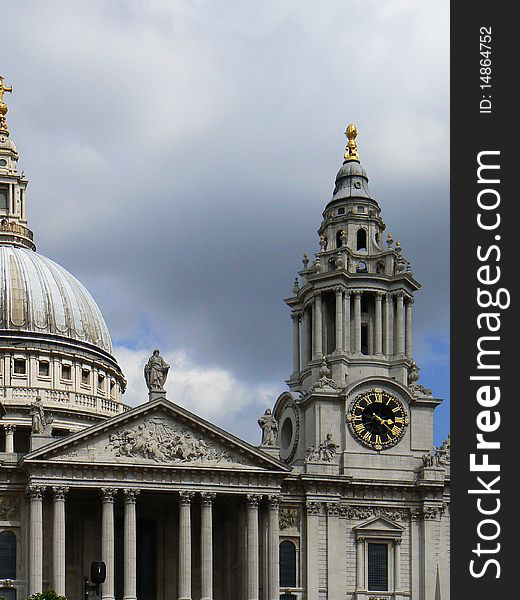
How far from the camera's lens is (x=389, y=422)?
100m

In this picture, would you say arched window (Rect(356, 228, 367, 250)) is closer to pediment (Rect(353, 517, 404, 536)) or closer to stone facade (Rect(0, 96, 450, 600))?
stone facade (Rect(0, 96, 450, 600))

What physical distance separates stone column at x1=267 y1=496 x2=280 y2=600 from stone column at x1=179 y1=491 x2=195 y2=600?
4728 millimetres

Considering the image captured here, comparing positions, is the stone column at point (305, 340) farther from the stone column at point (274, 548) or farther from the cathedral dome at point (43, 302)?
the cathedral dome at point (43, 302)

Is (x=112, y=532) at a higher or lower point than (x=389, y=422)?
lower

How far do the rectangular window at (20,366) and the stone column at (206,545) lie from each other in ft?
92.8

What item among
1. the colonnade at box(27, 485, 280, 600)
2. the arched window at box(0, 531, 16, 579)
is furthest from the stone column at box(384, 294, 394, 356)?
the arched window at box(0, 531, 16, 579)

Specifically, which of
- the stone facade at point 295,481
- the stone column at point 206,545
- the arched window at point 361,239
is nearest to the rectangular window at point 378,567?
the stone facade at point 295,481

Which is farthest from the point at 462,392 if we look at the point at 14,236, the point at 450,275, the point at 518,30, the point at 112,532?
the point at 14,236

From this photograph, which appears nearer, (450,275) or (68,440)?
(450,275)

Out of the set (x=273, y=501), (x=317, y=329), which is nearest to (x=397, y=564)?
(x=273, y=501)

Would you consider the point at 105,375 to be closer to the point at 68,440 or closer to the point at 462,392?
the point at 68,440

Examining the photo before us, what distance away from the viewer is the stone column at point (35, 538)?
3529 inches

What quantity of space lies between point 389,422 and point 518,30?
55464 millimetres

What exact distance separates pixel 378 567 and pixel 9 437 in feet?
92.7
